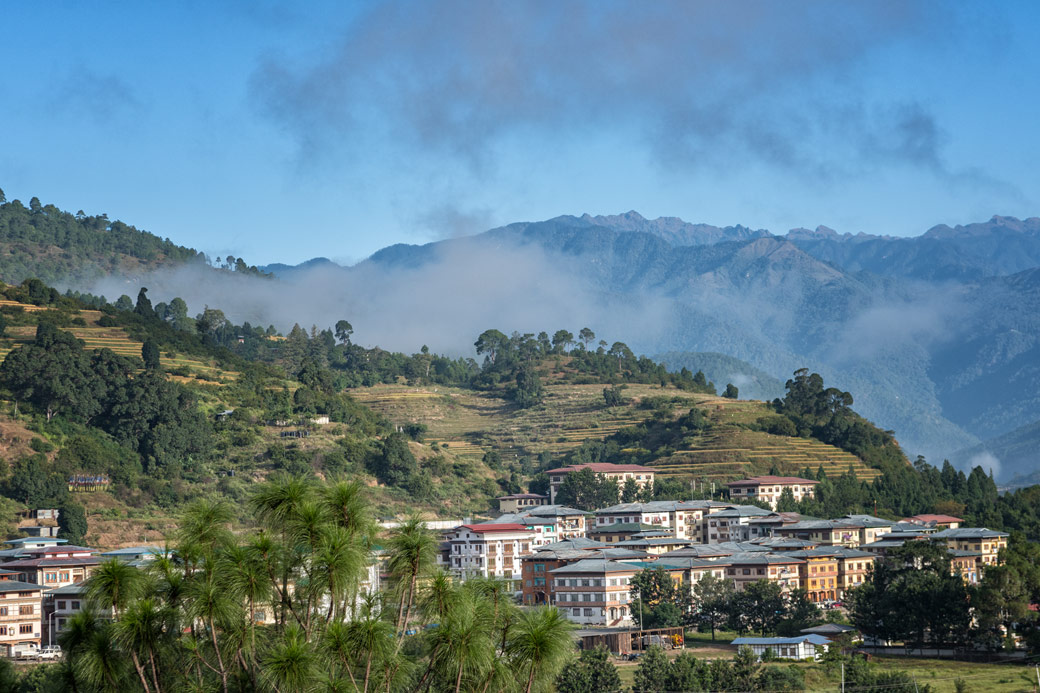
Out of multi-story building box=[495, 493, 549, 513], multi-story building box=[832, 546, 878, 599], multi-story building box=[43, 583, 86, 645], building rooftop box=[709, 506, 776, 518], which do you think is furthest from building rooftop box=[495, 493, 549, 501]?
multi-story building box=[43, 583, 86, 645]

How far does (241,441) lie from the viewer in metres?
87.6

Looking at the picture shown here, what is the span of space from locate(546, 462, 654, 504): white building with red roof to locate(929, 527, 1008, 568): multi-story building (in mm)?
27768

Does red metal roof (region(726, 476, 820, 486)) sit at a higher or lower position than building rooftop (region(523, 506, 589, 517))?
higher

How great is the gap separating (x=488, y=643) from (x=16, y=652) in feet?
138

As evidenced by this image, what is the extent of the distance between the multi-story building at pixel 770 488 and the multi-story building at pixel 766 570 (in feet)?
76.3

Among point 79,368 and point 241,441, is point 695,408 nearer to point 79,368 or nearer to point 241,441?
point 241,441

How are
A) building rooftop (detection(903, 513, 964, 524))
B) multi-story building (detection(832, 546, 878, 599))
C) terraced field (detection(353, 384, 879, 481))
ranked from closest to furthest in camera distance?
multi-story building (detection(832, 546, 878, 599)) → building rooftop (detection(903, 513, 964, 524)) → terraced field (detection(353, 384, 879, 481))

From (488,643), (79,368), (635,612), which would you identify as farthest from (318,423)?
(488,643)

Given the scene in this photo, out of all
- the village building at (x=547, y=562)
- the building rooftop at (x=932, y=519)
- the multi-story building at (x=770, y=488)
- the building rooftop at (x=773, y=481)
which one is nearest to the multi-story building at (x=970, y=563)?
the building rooftop at (x=932, y=519)

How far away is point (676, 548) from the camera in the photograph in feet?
250

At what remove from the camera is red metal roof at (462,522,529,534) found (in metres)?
74.1

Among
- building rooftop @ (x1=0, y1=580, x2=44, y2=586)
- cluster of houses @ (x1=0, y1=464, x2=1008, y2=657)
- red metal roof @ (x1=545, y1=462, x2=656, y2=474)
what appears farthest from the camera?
red metal roof @ (x1=545, y1=462, x2=656, y2=474)

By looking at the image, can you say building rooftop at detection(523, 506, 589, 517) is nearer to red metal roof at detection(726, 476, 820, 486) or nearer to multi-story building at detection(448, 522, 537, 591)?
multi-story building at detection(448, 522, 537, 591)

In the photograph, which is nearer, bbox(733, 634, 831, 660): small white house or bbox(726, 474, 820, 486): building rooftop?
bbox(733, 634, 831, 660): small white house
